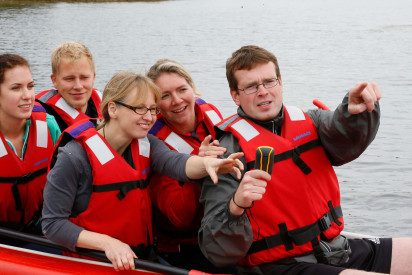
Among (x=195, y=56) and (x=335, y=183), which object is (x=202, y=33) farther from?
(x=335, y=183)

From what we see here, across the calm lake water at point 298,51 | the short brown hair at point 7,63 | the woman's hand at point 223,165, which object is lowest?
the calm lake water at point 298,51

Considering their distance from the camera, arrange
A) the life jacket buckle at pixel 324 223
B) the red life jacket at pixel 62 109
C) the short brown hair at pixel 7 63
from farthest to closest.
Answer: the red life jacket at pixel 62 109 → the short brown hair at pixel 7 63 → the life jacket buckle at pixel 324 223

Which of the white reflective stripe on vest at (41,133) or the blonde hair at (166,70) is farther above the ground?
the blonde hair at (166,70)

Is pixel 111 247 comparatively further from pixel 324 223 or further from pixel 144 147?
pixel 324 223

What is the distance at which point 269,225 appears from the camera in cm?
252

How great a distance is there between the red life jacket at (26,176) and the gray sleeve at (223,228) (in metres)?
1.18

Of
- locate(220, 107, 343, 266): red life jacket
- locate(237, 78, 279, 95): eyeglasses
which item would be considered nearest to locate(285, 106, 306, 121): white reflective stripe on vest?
locate(220, 107, 343, 266): red life jacket

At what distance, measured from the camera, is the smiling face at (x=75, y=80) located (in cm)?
338

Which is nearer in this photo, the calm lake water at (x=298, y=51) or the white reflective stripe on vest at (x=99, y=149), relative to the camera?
the white reflective stripe on vest at (x=99, y=149)

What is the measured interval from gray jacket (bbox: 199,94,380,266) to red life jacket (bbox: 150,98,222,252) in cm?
26

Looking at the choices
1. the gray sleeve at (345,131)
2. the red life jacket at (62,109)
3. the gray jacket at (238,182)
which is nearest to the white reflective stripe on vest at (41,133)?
the red life jacket at (62,109)

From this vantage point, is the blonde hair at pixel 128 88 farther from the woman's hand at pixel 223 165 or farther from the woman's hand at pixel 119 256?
the woman's hand at pixel 119 256

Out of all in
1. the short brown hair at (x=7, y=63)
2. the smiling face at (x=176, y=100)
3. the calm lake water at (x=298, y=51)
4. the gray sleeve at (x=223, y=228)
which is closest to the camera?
the gray sleeve at (x=223, y=228)

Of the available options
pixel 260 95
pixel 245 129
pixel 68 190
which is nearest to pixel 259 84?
pixel 260 95
